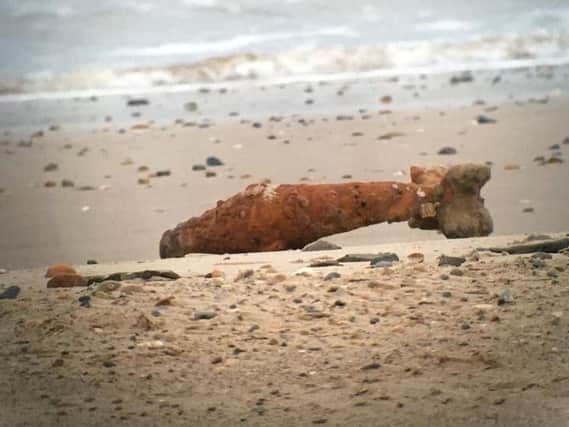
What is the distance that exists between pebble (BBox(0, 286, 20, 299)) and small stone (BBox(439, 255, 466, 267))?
119 centimetres

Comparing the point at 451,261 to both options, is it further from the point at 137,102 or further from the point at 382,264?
the point at 137,102

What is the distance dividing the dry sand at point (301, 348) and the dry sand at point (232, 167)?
1240 millimetres

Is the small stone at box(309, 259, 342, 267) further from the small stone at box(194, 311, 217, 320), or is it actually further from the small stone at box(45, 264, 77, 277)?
the small stone at box(45, 264, 77, 277)

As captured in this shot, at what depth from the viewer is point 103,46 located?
6.93m

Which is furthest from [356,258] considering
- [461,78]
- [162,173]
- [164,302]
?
[461,78]

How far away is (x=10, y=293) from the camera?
3.49 meters

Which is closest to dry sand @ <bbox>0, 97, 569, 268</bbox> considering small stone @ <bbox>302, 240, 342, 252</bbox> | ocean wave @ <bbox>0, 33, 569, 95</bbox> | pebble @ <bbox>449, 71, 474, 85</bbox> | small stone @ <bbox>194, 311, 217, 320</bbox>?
small stone @ <bbox>302, 240, 342, 252</bbox>

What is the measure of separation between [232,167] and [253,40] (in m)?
4.33

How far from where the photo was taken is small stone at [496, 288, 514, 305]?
302cm

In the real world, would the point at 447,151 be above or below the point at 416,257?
above

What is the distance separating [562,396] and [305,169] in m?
4.59

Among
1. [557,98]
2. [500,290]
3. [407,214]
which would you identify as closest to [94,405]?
[500,290]

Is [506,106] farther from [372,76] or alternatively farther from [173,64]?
[173,64]

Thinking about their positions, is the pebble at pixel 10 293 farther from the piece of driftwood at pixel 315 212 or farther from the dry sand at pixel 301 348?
the piece of driftwood at pixel 315 212
